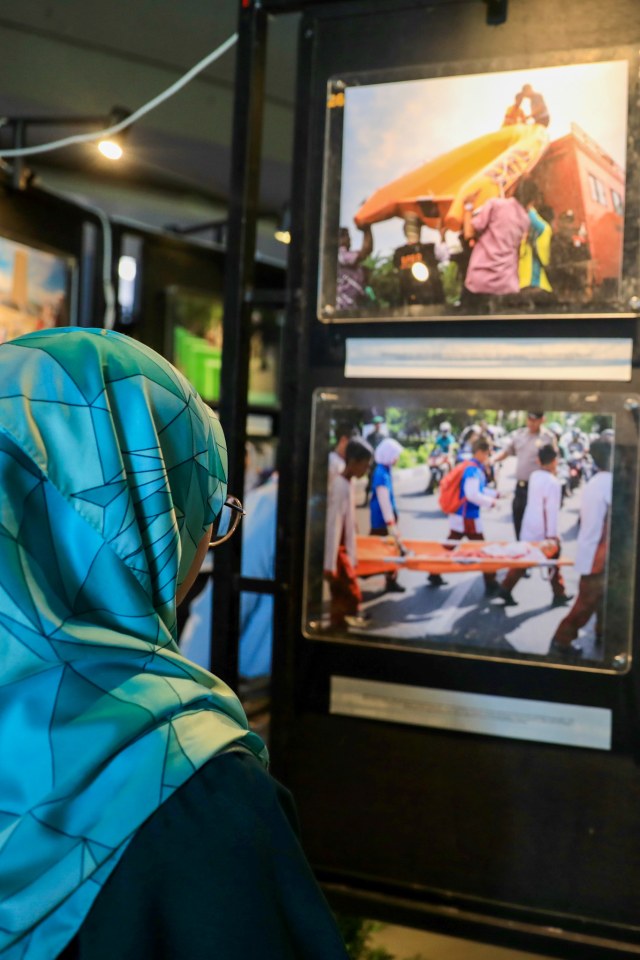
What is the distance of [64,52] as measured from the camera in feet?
12.1

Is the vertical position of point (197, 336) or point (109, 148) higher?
point (109, 148)

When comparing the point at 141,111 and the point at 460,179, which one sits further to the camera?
the point at 141,111

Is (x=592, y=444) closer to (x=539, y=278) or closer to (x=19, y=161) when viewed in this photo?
(x=539, y=278)

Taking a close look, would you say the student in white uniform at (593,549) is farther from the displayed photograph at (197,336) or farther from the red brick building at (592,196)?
the displayed photograph at (197,336)

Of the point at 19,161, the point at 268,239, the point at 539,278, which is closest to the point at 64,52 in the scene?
the point at 19,161

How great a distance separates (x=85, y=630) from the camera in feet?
2.20

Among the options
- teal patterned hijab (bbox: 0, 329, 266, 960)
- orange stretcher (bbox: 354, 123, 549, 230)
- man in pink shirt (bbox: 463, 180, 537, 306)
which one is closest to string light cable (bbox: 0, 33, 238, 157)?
orange stretcher (bbox: 354, 123, 549, 230)

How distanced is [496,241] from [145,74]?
2888 mm

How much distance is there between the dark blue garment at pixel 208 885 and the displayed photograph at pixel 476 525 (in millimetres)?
904

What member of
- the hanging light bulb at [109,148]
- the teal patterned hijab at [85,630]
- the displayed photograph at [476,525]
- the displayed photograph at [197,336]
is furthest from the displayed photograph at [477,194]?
the displayed photograph at [197,336]

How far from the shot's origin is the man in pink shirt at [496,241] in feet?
4.85

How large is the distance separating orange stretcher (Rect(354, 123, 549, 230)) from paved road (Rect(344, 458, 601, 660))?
1.48 ft

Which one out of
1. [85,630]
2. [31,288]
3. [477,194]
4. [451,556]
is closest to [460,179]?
[477,194]

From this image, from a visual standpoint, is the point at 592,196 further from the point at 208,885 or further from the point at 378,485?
the point at 208,885
